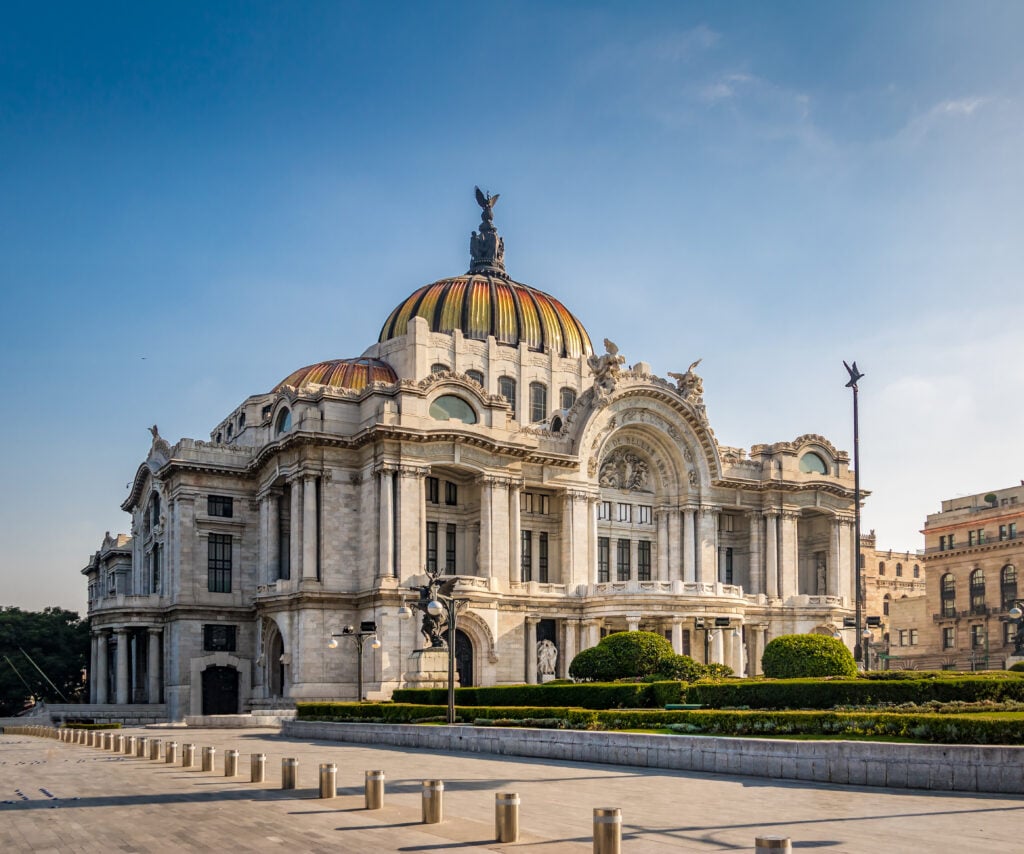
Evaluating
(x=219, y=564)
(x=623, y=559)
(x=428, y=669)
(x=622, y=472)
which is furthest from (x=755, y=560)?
(x=219, y=564)

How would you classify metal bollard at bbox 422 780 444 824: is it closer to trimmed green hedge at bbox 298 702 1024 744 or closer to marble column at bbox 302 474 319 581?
trimmed green hedge at bbox 298 702 1024 744

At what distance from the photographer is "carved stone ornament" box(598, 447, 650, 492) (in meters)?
67.8

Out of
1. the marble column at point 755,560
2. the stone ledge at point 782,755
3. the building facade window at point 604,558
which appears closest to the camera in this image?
the stone ledge at point 782,755

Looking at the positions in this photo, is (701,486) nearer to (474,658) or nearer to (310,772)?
(474,658)

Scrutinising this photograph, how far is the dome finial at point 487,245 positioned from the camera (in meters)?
81.5

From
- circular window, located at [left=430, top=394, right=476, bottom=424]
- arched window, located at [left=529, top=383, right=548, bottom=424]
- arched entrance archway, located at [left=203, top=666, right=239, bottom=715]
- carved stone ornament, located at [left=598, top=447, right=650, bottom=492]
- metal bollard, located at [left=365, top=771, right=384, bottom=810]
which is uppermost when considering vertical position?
arched window, located at [left=529, top=383, right=548, bottom=424]

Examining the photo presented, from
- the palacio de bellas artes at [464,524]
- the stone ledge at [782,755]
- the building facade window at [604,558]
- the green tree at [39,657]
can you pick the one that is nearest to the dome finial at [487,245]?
the palacio de bellas artes at [464,524]

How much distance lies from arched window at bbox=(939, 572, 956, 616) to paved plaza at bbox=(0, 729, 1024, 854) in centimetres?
6846

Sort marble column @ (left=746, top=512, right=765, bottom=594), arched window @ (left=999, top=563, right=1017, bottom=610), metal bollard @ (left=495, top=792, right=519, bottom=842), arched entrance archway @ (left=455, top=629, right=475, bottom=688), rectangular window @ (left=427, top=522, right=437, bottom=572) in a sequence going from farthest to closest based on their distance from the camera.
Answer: arched window @ (left=999, top=563, right=1017, bottom=610) → marble column @ (left=746, top=512, right=765, bottom=594) → rectangular window @ (left=427, top=522, right=437, bottom=572) → arched entrance archway @ (left=455, top=629, right=475, bottom=688) → metal bollard @ (left=495, top=792, right=519, bottom=842)

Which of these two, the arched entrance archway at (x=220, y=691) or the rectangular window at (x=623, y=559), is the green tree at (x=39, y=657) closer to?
the arched entrance archway at (x=220, y=691)

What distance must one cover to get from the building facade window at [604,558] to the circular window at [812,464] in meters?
14.2

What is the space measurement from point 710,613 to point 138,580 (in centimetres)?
3724

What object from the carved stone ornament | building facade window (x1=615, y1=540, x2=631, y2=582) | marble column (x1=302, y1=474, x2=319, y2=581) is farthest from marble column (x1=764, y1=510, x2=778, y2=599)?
marble column (x1=302, y1=474, x2=319, y2=581)

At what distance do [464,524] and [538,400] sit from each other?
13.1 m
